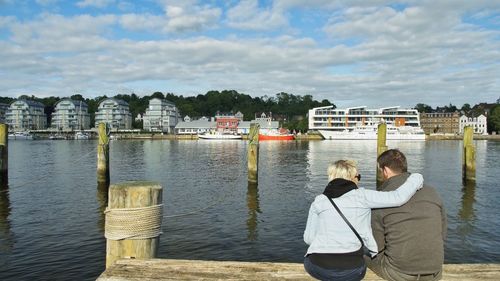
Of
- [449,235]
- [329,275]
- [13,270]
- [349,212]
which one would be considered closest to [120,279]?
[329,275]

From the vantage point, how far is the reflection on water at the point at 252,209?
13664 millimetres

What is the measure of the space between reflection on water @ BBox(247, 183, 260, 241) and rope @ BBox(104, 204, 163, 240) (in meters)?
7.77

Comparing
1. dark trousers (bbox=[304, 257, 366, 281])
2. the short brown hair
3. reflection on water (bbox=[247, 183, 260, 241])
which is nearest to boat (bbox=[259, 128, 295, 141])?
reflection on water (bbox=[247, 183, 260, 241])

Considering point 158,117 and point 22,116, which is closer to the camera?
point 158,117

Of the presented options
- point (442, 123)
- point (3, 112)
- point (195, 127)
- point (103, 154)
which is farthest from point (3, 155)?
point (3, 112)

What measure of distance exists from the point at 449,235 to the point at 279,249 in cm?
578

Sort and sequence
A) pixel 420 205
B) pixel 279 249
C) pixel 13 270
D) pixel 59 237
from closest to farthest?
1. pixel 420 205
2. pixel 13 270
3. pixel 279 249
4. pixel 59 237

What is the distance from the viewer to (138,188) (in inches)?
215

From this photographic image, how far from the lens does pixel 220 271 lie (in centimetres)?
514

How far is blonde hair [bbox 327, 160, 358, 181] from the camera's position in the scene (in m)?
4.36

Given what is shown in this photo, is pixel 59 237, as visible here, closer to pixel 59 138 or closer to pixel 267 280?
pixel 267 280

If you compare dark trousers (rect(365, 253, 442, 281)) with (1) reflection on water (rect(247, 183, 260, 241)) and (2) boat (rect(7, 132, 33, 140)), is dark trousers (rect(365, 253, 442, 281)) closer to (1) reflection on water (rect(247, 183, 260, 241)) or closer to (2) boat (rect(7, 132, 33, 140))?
(1) reflection on water (rect(247, 183, 260, 241))

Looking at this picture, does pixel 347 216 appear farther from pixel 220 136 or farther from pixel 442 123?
pixel 442 123

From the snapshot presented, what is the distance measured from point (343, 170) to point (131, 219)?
9.15 feet
